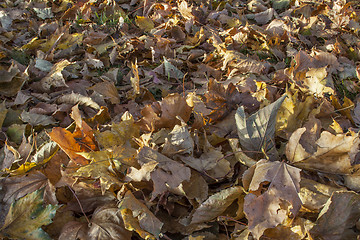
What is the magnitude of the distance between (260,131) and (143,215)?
1.89ft

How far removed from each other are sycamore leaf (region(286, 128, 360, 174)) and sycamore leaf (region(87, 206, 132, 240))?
66 cm

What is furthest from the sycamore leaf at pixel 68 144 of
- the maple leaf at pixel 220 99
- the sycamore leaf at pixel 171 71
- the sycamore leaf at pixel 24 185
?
the sycamore leaf at pixel 171 71

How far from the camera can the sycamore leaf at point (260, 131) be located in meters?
1.29

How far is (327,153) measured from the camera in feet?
3.79

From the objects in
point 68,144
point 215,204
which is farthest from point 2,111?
point 215,204

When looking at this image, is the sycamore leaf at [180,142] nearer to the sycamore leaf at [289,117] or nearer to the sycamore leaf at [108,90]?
the sycamore leaf at [289,117]

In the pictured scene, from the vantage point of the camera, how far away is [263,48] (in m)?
2.34

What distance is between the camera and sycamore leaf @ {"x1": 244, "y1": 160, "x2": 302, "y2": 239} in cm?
102

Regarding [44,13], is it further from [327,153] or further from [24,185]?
[327,153]

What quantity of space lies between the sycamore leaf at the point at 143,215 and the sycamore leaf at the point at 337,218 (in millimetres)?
491

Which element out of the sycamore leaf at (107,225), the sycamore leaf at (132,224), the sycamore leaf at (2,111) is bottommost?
the sycamore leaf at (107,225)

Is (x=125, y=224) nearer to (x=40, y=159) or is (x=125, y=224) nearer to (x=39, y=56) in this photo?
(x=40, y=159)

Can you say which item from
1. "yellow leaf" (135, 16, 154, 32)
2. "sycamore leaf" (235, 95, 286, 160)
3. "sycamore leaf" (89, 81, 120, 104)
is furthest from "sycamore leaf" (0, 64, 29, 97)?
"sycamore leaf" (235, 95, 286, 160)

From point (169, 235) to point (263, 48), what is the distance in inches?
65.0
